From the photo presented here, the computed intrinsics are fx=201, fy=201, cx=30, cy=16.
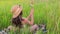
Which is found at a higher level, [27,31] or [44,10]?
[44,10]

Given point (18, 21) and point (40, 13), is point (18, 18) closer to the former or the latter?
point (18, 21)

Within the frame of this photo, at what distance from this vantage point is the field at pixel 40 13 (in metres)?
1.36

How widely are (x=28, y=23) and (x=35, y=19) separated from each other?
0.20ft

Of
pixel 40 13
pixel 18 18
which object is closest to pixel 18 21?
pixel 18 18

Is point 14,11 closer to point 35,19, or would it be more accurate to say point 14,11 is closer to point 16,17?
point 16,17

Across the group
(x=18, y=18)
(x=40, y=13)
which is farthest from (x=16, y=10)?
(x=40, y=13)

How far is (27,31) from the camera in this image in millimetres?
1361

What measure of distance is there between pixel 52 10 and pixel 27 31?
22cm

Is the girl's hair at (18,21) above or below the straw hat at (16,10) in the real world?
below

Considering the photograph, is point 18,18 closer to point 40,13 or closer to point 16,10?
point 16,10

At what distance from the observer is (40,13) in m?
1.41

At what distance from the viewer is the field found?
1.36 m

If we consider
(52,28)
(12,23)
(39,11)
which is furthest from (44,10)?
(12,23)

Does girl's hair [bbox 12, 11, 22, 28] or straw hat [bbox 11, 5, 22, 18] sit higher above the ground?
straw hat [bbox 11, 5, 22, 18]
